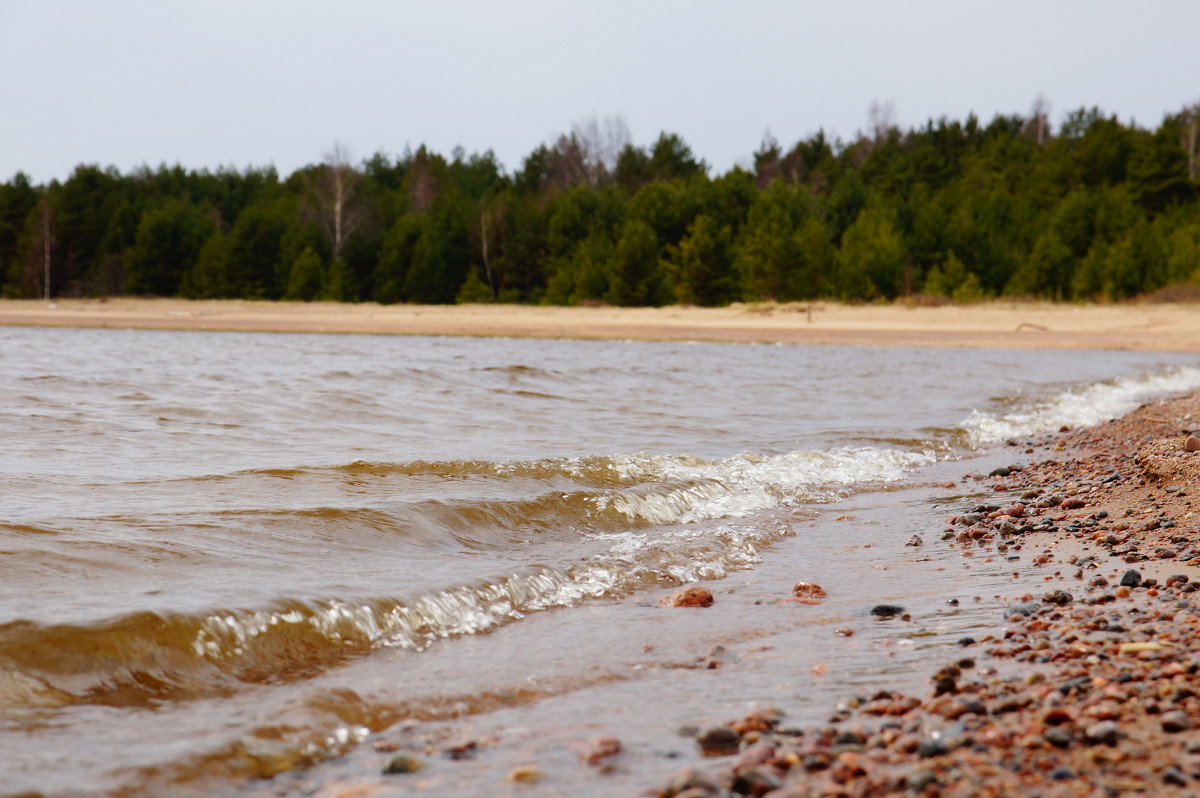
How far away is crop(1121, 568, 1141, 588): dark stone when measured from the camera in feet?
11.6

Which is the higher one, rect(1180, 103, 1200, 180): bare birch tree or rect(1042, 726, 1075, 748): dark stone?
rect(1180, 103, 1200, 180): bare birch tree

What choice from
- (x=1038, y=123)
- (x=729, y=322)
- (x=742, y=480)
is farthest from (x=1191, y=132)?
(x=742, y=480)

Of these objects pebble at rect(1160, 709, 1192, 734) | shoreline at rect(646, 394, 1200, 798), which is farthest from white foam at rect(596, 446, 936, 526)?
pebble at rect(1160, 709, 1192, 734)

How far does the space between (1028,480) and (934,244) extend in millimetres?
35293

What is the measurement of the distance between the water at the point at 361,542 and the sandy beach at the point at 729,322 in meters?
16.3

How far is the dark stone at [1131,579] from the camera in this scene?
3.53m

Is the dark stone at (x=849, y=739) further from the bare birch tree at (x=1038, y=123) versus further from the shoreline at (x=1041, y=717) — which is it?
the bare birch tree at (x=1038, y=123)

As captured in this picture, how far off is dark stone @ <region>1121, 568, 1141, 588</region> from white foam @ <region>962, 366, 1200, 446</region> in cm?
542

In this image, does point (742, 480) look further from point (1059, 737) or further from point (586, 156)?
point (586, 156)

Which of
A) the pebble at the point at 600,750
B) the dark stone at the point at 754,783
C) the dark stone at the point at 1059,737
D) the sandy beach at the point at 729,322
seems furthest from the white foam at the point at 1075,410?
the sandy beach at the point at 729,322

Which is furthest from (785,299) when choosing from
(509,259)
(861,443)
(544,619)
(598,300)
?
(544,619)

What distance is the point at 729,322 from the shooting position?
33688 mm

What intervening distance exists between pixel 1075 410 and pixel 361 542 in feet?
29.6

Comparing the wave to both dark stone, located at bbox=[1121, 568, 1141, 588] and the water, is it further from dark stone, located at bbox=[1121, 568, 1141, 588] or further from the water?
dark stone, located at bbox=[1121, 568, 1141, 588]
